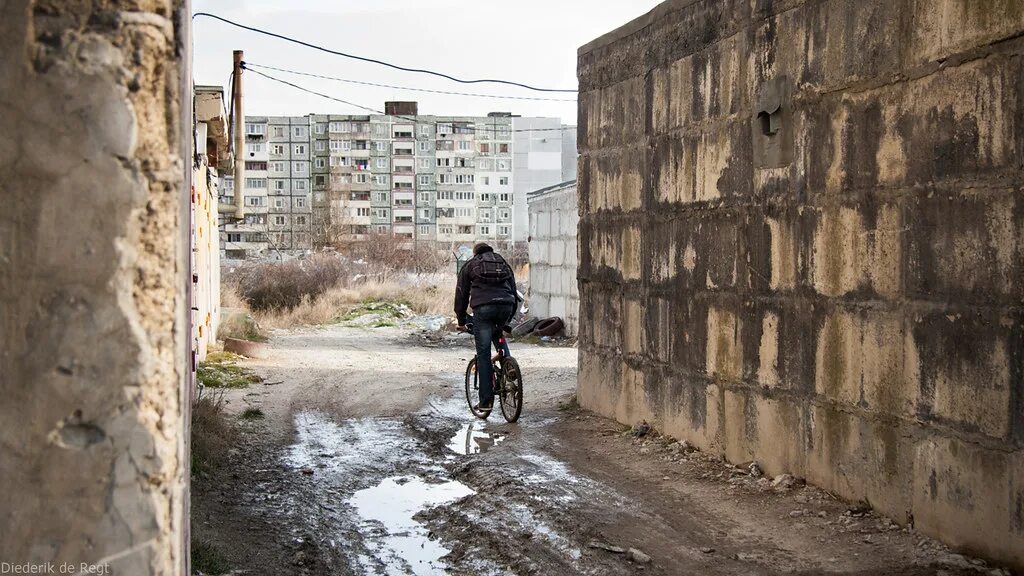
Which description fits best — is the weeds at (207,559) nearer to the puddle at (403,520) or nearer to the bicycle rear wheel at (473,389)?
the puddle at (403,520)

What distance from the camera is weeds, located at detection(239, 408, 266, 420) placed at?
10.2 m

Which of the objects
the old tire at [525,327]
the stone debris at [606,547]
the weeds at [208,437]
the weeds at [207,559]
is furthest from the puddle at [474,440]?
the old tire at [525,327]

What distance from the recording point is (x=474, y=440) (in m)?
9.00

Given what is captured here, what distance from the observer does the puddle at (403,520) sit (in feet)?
18.4

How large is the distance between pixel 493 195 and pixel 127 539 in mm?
95605

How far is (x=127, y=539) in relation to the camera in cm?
237

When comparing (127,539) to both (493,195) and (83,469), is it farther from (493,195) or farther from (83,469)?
(493,195)

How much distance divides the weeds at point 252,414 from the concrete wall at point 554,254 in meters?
8.72

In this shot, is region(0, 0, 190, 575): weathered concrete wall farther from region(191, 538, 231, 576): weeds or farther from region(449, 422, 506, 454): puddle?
region(449, 422, 506, 454): puddle

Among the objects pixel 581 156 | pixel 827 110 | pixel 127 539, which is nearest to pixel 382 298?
pixel 581 156

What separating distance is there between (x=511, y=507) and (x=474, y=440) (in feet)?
8.36

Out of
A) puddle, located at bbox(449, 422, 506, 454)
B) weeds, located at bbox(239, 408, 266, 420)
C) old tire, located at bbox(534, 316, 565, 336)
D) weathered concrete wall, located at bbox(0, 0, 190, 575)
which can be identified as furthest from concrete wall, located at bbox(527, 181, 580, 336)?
weathered concrete wall, located at bbox(0, 0, 190, 575)

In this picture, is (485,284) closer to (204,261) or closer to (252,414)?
(252,414)

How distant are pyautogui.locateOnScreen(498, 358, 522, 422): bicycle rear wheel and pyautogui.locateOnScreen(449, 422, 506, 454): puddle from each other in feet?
1.03
